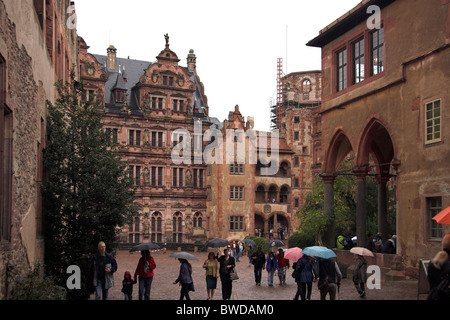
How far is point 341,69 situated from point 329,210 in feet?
22.6

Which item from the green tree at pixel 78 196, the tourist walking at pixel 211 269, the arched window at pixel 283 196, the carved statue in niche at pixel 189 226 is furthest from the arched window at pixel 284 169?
the tourist walking at pixel 211 269

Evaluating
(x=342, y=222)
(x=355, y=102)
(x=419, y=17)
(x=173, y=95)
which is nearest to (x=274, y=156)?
(x=173, y=95)

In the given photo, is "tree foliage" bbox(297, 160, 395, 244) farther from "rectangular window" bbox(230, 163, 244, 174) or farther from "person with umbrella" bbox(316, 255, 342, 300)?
"rectangular window" bbox(230, 163, 244, 174)

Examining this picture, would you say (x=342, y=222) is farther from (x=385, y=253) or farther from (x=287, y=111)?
(x=287, y=111)

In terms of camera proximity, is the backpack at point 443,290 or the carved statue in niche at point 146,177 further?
the carved statue in niche at point 146,177

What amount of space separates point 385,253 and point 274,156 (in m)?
37.6

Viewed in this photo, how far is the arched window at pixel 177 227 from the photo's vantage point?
187 feet

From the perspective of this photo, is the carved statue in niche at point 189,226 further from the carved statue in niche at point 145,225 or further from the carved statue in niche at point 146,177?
the carved statue in niche at point 146,177

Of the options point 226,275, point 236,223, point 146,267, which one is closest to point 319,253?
point 226,275

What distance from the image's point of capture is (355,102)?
27047 mm

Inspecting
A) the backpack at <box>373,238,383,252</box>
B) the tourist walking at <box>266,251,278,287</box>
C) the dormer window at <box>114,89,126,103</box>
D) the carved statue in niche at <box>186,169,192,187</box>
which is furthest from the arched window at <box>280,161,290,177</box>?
the tourist walking at <box>266,251,278,287</box>

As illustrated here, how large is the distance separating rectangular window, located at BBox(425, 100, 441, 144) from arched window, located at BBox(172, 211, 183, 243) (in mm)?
38031

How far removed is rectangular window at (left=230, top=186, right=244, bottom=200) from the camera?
57781mm

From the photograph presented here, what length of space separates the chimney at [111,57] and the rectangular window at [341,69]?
35169 millimetres
